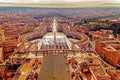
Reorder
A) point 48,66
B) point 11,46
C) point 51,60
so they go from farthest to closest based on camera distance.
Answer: point 11,46 < point 51,60 < point 48,66

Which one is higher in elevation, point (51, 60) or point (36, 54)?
point (51, 60)

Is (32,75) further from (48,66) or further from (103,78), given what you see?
(103,78)

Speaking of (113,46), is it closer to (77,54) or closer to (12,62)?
(77,54)

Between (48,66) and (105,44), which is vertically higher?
(48,66)

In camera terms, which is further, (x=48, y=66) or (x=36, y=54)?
(x=36, y=54)

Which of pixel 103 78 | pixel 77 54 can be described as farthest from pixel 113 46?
pixel 103 78

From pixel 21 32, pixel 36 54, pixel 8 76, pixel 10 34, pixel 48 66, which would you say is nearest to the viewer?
A: pixel 48 66

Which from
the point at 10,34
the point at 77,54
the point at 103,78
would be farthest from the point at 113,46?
the point at 10,34

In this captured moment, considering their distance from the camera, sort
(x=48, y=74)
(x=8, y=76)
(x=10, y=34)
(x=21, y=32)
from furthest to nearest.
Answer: (x=21, y=32)
(x=10, y=34)
(x=8, y=76)
(x=48, y=74)

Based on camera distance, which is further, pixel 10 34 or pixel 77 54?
pixel 10 34
